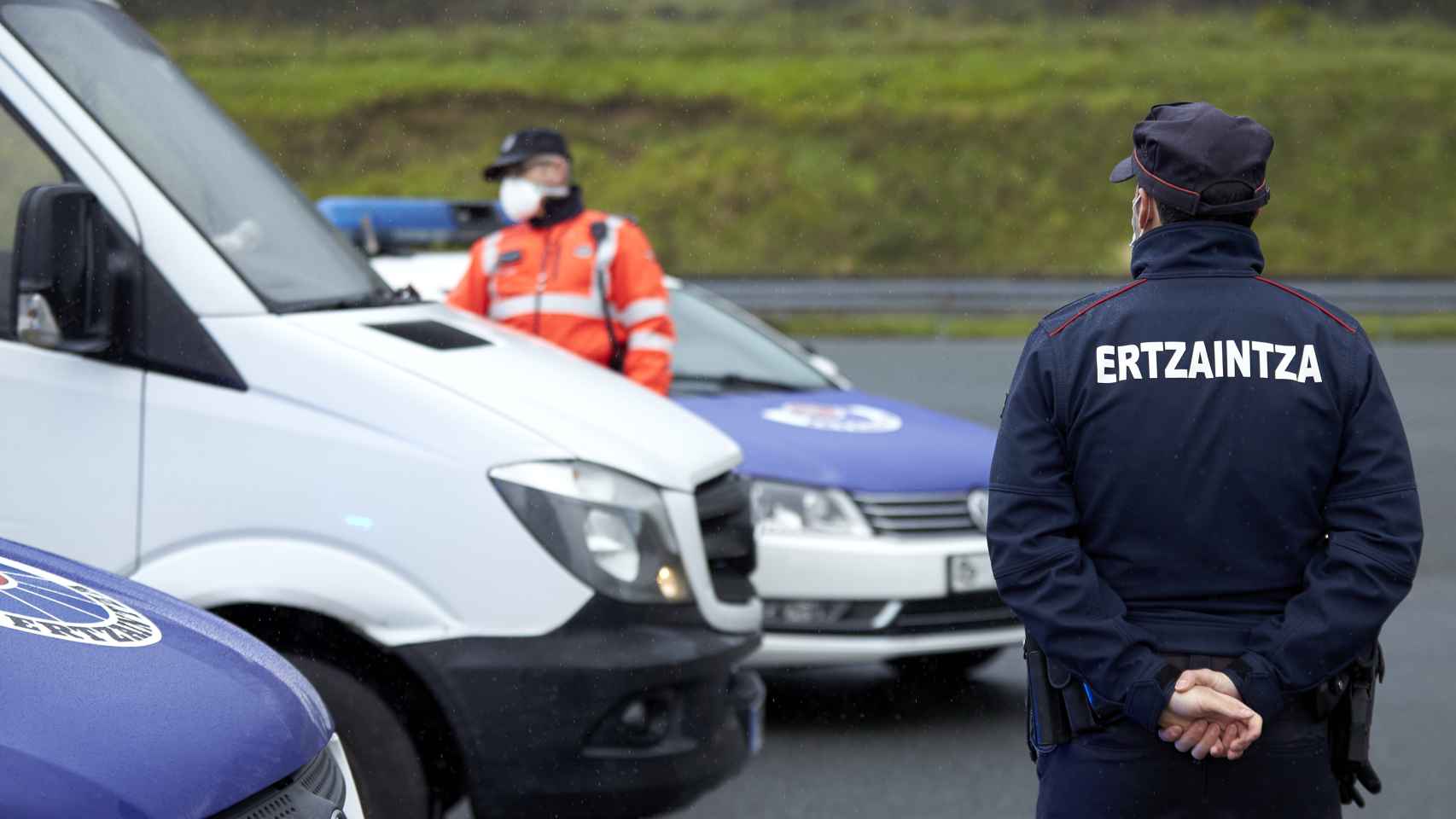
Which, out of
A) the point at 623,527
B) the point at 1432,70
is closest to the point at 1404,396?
the point at 623,527

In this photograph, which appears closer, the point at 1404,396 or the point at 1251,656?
the point at 1251,656

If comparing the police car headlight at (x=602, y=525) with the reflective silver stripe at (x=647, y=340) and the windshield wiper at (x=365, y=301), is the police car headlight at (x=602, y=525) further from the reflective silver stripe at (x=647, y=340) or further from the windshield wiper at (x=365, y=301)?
the reflective silver stripe at (x=647, y=340)

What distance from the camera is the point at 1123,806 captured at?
3.00 metres

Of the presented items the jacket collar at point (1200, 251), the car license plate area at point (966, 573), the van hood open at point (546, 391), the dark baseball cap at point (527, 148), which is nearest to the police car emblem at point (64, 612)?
the van hood open at point (546, 391)

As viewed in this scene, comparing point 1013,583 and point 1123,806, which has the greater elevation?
point 1013,583

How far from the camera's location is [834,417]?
7168 millimetres

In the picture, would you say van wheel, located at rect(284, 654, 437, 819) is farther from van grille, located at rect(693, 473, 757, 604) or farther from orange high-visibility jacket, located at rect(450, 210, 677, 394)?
orange high-visibility jacket, located at rect(450, 210, 677, 394)

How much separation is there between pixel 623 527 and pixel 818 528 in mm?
2106

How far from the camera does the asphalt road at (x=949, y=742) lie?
223 inches

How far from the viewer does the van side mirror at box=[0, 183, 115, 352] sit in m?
4.04

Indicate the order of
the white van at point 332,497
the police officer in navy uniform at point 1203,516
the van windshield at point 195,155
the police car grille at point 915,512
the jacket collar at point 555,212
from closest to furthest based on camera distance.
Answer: the police officer in navy uniform at point 1203,516
the white van at point 332,497
the van windshield at point 195,155
the police car grille at point 915,512
the jacket collar at point 555,212

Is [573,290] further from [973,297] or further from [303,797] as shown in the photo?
[973,297]

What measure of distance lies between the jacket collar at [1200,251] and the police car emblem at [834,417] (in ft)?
12.9

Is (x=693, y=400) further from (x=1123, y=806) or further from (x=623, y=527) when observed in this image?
(x=1123, y=806)
